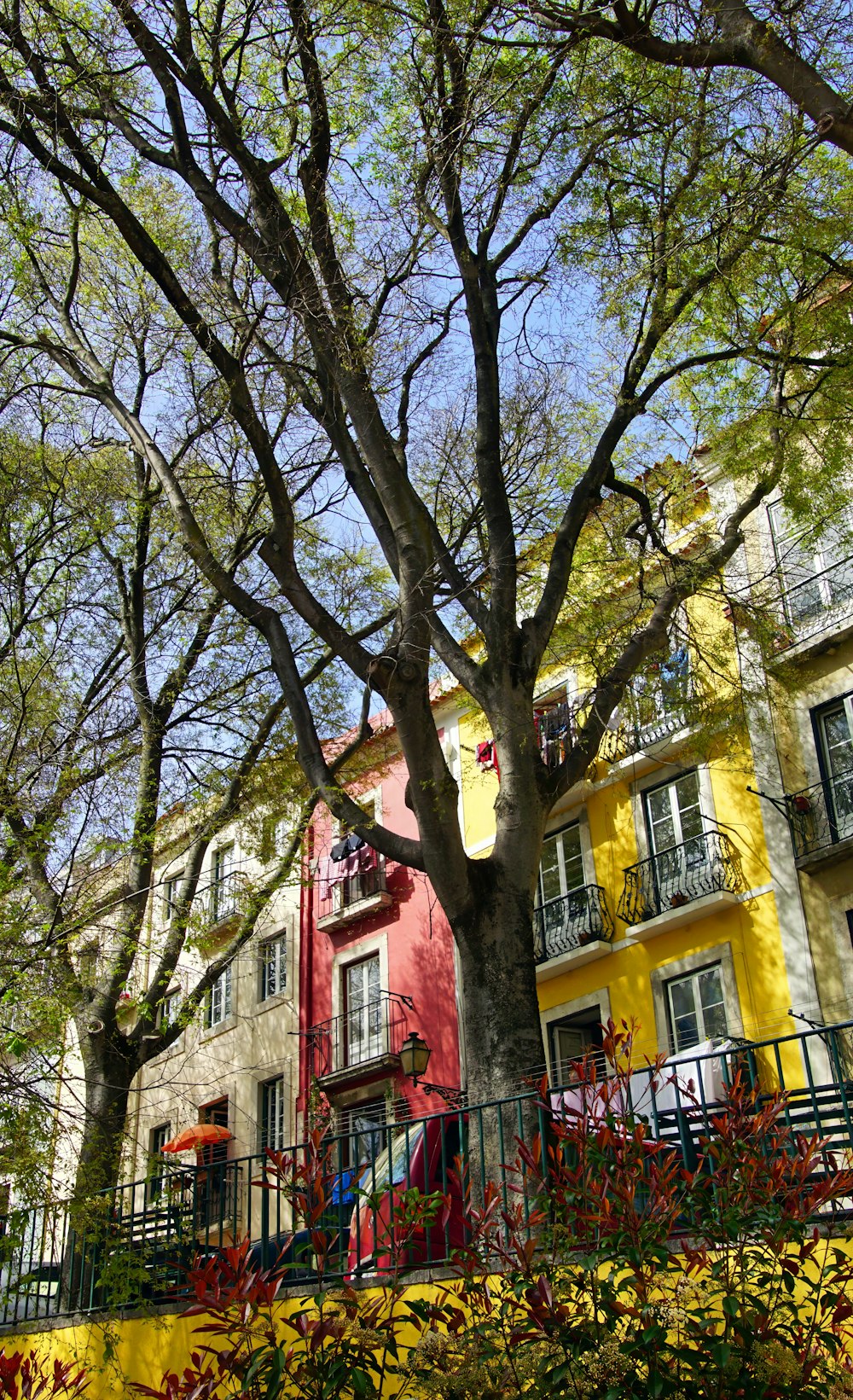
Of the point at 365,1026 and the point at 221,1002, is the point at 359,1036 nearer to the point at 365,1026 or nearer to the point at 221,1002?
the point at 365,1026

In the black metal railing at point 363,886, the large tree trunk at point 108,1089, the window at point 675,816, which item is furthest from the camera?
the black metal railing at point 363,886

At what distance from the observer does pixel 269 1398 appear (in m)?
4.38

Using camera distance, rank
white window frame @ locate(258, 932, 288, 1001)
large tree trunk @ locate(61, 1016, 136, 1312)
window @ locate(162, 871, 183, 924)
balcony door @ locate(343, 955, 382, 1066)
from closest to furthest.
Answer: large tree trunk @ locate(61, 1016, 136, 1312)
window @ locate(162, 871, 183, 924)
balcony door @ locate(343, 955, 382, 1066)
white window frame @ locate(258, 932, 288, 1001)

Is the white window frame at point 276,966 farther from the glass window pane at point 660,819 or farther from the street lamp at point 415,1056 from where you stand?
the glass window pane at point 660,819

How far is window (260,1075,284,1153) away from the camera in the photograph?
891 inches

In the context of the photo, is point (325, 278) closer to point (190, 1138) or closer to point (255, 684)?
point (255, 684)

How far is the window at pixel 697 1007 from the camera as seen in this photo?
54.8 feet

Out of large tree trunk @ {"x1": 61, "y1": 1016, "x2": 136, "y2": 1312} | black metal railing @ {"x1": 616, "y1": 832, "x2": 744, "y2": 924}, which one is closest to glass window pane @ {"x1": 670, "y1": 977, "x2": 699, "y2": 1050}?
black metal railing @ {"x1": 616, "y1": 832, "x2": 744, "y2": 924}

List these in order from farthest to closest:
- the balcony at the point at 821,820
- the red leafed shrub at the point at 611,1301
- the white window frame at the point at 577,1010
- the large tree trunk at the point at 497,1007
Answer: the white window frame at the point at 577,1010 < the balcony at the point at 821,820 < the large tree trunk at the point at 497,1007 < the red leafed shrub at the point at 611,1301

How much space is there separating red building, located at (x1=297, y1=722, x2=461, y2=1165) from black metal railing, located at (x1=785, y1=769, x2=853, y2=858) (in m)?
5.89

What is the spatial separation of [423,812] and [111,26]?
6.83m

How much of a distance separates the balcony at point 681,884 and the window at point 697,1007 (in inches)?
29.7

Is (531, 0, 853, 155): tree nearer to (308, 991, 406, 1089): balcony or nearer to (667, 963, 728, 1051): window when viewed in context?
(667, 963, 728, 1051): window

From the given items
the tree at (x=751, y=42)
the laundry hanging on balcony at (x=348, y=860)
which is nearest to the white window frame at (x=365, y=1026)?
the laundry hanging on balcony at (x=348, y=860)
